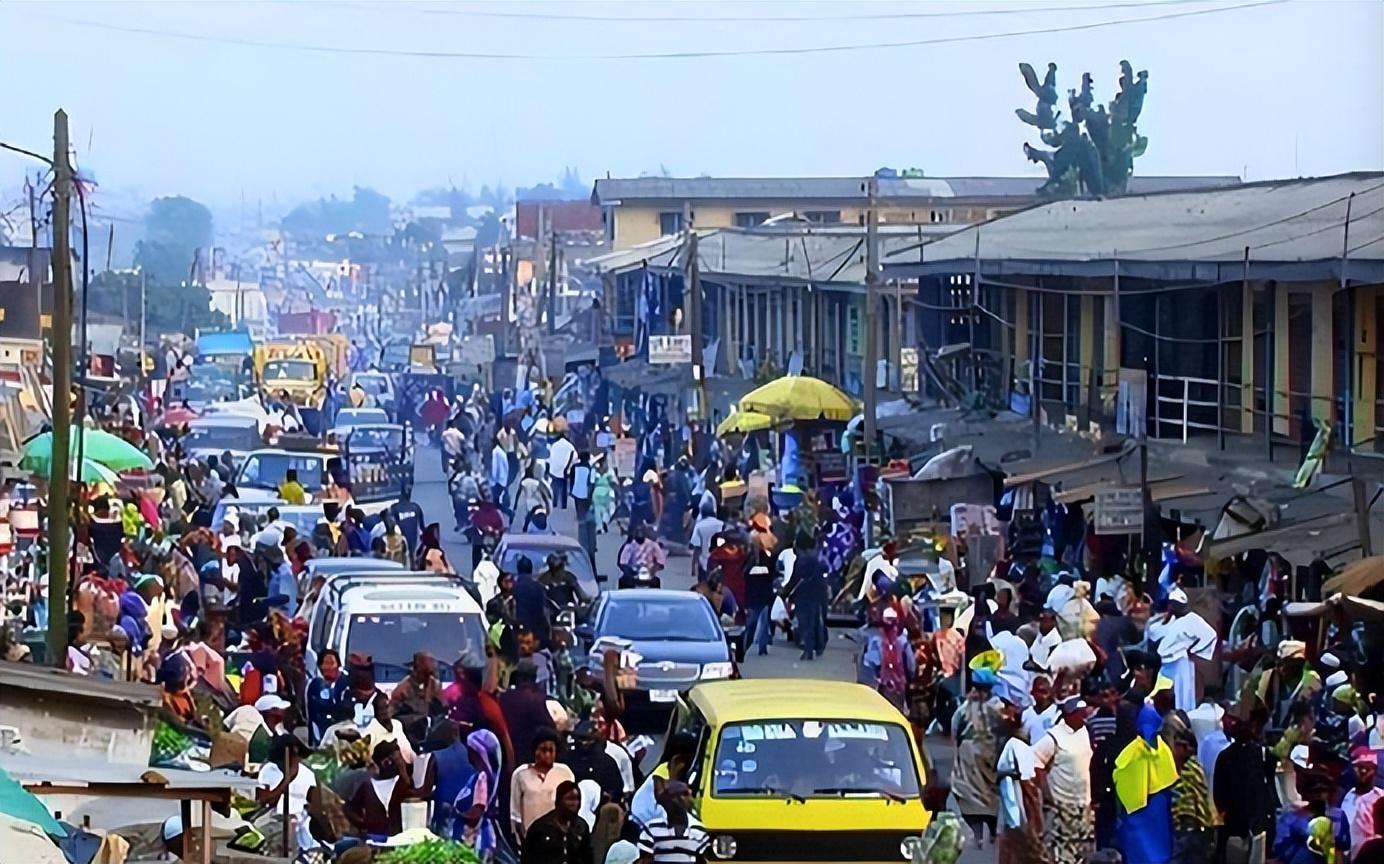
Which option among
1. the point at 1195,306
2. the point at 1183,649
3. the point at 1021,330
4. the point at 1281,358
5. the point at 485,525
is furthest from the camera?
the point at 1021,330

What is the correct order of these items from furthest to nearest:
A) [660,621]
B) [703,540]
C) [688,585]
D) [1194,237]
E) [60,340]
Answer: [688,585]
[1194,237]
[703,540]
[60,340]
[660,621]

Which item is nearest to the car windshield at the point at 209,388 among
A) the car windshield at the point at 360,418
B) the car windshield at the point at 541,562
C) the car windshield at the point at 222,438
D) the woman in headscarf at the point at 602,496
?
the car windshield at the point at 360,418

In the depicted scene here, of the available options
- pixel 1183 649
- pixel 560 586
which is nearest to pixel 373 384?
pixel 560 586

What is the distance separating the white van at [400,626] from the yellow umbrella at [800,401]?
16330 millimetres

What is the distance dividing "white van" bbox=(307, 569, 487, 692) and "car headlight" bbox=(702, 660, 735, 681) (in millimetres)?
2144

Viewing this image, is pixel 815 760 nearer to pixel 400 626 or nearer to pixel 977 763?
pixel 977 763

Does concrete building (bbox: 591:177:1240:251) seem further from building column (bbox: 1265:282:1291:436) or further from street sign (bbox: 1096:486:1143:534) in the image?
street sign (bbox: 1096:486:1143:534)

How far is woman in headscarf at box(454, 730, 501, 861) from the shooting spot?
46.7ft

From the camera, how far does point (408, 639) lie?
19.0 metres

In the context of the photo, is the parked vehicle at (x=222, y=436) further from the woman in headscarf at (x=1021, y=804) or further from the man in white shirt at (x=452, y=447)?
the woman in headscarf at (x=1021, y=804)

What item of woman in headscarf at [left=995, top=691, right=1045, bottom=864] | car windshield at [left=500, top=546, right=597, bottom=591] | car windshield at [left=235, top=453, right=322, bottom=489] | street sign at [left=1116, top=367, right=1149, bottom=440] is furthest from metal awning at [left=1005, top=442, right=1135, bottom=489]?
woman in headscarf at [left=995, top=691, right=1045, bottom=864]

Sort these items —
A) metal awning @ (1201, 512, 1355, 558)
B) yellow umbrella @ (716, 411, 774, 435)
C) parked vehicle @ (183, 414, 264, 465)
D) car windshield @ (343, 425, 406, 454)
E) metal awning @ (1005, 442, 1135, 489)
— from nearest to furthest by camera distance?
metal awning @ (1201, 512, 1355, 558) → metal awning @ (1005, 442, 1135, 489) → yellow umbrella @ (716, 411, 774, 435) → car windshield @ (343, 425, 406, 454) → parked vehicle @ (183, 414, 264, 465)

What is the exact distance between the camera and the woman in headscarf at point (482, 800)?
14.2 meters

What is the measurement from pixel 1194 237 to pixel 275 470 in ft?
42.6
